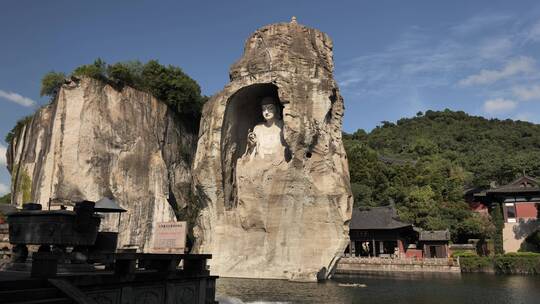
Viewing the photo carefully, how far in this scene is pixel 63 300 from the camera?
6059 millimetres

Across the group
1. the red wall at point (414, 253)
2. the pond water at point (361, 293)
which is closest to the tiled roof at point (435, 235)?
the red wall at point (414, 253)

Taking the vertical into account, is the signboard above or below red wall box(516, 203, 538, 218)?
below

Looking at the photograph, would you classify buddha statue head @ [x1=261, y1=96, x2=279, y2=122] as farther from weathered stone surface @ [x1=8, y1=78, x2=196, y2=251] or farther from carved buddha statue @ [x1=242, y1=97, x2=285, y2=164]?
weathered stone surface @ [x1=8, y1=78, x2=196, y2=251]

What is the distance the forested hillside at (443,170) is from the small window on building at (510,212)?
2.72 metres

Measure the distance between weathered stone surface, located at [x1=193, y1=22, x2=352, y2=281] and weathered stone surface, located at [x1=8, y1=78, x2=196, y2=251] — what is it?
26.2 feet

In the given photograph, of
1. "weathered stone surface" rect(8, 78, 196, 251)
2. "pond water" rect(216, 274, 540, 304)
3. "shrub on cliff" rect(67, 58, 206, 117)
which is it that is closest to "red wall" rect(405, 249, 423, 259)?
"pond water" rect(216, 274, 540, 304)

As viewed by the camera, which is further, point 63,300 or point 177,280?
point 177,280

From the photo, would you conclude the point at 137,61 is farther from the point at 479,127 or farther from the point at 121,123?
the point at 479,127

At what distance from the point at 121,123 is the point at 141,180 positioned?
16.2ft

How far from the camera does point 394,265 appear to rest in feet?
116

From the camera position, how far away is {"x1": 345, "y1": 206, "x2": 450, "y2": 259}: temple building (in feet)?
122

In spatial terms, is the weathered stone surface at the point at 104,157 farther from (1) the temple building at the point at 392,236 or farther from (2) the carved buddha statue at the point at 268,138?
(1) the temple building at the point at 392,236

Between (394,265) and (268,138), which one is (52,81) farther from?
(394,265)

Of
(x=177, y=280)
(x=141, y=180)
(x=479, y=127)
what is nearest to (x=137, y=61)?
(x=141, y=180)
